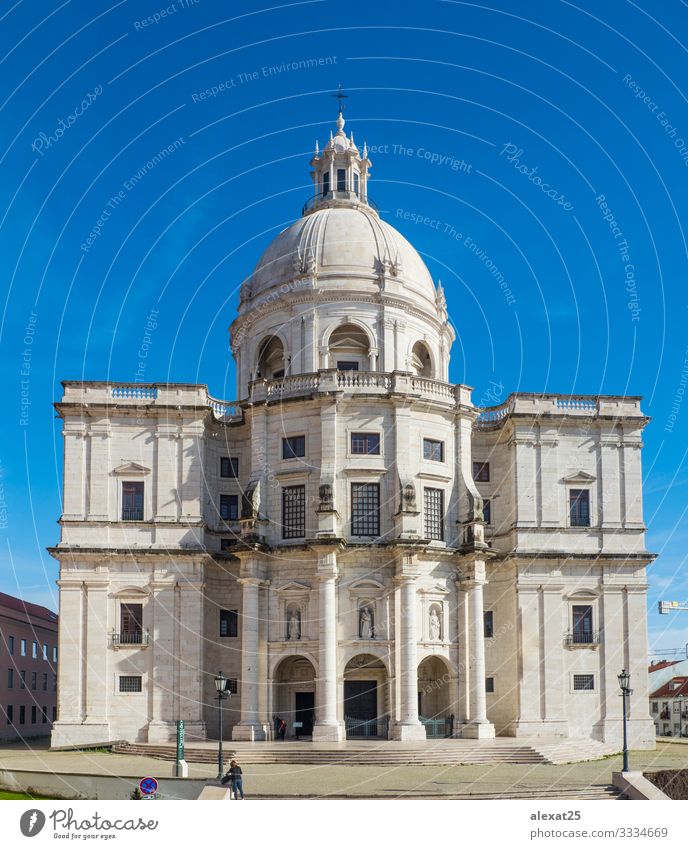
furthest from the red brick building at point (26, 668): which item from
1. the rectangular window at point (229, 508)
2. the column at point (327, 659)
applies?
the column at point (327, 659)

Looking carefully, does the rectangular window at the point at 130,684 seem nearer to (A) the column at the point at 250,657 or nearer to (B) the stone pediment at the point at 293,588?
(A) the column at the point at 250,657

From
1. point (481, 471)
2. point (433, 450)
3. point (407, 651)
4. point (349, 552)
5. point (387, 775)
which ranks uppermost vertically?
point (433, 450)

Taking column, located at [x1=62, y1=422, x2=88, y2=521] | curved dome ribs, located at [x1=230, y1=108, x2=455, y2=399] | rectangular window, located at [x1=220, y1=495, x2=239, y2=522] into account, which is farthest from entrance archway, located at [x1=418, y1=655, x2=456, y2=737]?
column, located at [x1=62, y1=422, x2=88, y2=521]

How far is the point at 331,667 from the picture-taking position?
51.4m

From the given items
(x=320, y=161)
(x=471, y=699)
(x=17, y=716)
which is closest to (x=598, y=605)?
(x=471, y=699)

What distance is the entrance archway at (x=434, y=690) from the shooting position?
54000 mm

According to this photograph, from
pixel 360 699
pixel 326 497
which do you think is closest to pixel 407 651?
pixel 360 699

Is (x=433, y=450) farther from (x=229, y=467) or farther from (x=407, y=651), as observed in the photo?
(x=229, y=467)

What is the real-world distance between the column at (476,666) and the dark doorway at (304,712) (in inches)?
306

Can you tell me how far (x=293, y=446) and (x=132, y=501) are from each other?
8872 millimetres

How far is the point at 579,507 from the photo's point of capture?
5800cm

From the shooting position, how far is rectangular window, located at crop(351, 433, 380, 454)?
54500 millimetres

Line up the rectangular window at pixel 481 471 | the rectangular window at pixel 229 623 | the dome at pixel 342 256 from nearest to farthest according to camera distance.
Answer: the rectangular window at pixel 229 623
the rectangular window at pixel 481 471
the dome at pixel 342 256

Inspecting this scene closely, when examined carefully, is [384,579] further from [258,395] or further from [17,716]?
[17,716]
